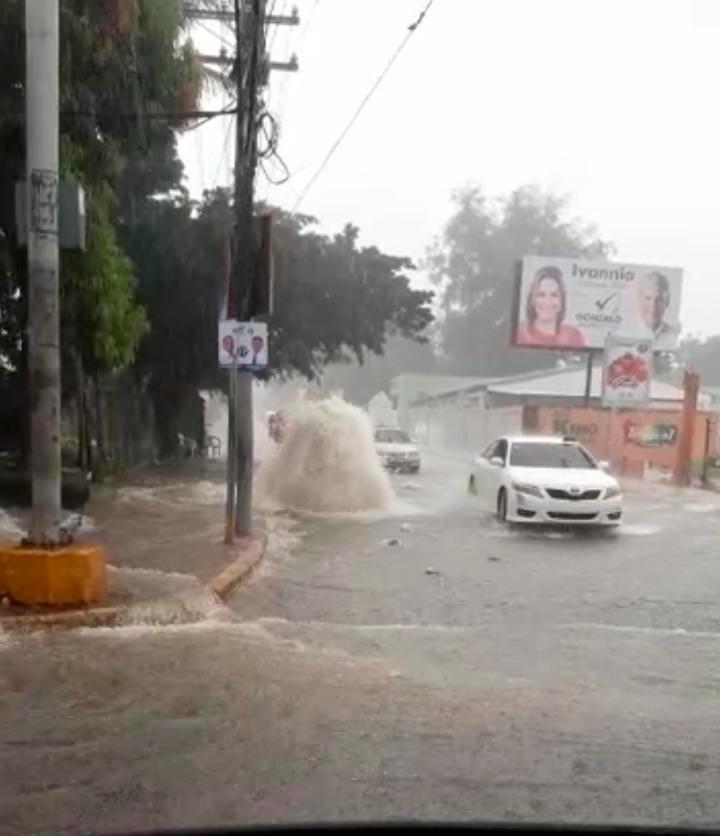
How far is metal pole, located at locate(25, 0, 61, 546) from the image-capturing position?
807cm

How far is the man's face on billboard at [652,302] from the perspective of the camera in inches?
1698

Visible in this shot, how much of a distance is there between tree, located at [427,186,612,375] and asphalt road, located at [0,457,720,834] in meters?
70.0

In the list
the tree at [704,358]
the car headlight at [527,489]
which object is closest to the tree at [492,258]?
the tree at [704,358]

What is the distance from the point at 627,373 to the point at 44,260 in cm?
2731

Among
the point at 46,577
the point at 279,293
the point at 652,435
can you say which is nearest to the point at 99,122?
the point at 46,577

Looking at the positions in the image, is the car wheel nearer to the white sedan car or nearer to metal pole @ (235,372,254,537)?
the white sedan car

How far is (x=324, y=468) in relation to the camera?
18656 millimetres

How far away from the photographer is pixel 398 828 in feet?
8.80

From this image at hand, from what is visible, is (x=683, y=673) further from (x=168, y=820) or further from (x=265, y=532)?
(x=265, y=532)

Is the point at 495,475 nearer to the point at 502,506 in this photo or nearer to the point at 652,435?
the point at 502,506

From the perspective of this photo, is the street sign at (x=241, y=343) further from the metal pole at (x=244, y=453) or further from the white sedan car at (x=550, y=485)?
the white sedan car at (x=550, y=485)

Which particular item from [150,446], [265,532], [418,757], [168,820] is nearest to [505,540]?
[265,532]

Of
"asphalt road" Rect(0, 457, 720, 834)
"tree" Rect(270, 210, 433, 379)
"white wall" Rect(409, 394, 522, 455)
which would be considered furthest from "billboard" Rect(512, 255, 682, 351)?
"asphalt road" Rect(0, 457, 720, 834)

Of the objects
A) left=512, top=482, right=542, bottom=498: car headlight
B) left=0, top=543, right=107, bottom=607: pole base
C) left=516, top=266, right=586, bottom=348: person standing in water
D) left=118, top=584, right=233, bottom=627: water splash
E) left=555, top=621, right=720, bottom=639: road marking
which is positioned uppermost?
left=516, top=266, right=586, bottom=348: person standing in water
